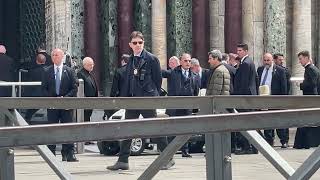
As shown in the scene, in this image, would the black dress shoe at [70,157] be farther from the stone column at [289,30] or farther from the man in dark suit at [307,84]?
the stone column at [289,30]

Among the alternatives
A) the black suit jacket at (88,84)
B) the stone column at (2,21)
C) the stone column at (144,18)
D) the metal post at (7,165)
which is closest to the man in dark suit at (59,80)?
the black suit jacket at (88,84)

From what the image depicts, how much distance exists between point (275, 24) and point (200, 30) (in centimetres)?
178

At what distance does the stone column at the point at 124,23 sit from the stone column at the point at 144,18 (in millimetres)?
141

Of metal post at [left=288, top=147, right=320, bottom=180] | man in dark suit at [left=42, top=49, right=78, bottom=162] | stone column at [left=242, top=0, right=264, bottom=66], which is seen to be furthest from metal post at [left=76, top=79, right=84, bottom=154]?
metal post at [left=288, top=147, right=320, bottom=180]

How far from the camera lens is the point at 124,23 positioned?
1909 centimetres

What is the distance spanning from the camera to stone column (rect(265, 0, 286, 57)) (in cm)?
1977

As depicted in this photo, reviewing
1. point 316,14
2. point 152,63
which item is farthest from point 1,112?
point 316,14

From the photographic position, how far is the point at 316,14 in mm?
20984

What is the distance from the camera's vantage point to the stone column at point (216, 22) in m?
19.9

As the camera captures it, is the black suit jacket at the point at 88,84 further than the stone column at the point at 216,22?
No

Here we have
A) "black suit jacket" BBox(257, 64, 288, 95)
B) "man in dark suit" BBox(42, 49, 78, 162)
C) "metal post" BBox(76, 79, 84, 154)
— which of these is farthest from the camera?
"black suit jacket" BBox(257, 64, 288, 95)

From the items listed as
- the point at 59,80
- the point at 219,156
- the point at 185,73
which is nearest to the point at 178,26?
the point at 185,73

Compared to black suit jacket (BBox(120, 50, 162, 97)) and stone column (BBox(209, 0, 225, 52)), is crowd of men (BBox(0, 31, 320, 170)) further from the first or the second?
stone column (BBox(209, 0, 225, 52))

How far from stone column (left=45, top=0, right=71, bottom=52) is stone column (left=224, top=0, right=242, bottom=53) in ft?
13.5
